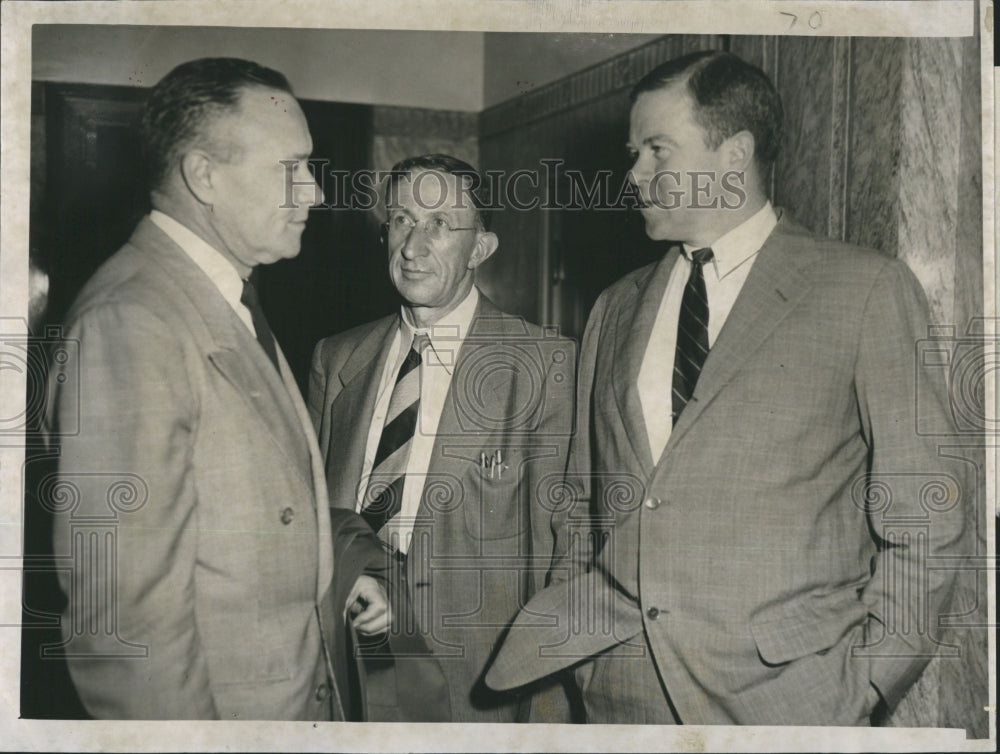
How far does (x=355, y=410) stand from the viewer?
1.71 m

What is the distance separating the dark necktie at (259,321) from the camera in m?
1.63

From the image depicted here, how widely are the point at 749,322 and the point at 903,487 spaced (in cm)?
34

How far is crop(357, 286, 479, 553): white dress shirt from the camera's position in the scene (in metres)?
1.68

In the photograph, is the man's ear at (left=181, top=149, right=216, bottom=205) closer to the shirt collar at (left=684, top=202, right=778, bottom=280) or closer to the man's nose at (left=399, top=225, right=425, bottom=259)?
the man's nose at (left=399, top=225, right=425, bottom=259)

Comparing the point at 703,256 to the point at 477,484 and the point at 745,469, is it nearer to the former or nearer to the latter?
the point at 745,469

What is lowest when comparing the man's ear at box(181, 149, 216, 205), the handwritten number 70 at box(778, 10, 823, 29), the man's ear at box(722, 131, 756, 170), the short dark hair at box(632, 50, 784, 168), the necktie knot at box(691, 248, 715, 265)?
the necktie knot at box(691, 248, 715, 265)

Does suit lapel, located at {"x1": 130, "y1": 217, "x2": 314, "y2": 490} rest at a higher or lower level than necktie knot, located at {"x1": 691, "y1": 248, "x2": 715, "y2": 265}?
lower

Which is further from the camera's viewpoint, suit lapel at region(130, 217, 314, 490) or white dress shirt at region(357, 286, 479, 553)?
white dress shirt at region(357, 286, 479, 553)

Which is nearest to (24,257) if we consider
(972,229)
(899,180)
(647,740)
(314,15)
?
(314,15)

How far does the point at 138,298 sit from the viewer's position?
1.56m

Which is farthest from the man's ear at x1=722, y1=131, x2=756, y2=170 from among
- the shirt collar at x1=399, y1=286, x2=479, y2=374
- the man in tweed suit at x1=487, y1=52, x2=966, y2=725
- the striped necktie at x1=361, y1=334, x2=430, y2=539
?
the striped necktie at x1=361, y1=334, x2=430, y2=539

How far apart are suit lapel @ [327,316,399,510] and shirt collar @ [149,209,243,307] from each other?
0.23m

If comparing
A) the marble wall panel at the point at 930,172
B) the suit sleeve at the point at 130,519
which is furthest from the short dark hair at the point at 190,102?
the marble wall panel at the point at 930,172

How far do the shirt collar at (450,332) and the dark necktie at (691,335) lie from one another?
1.13ft
